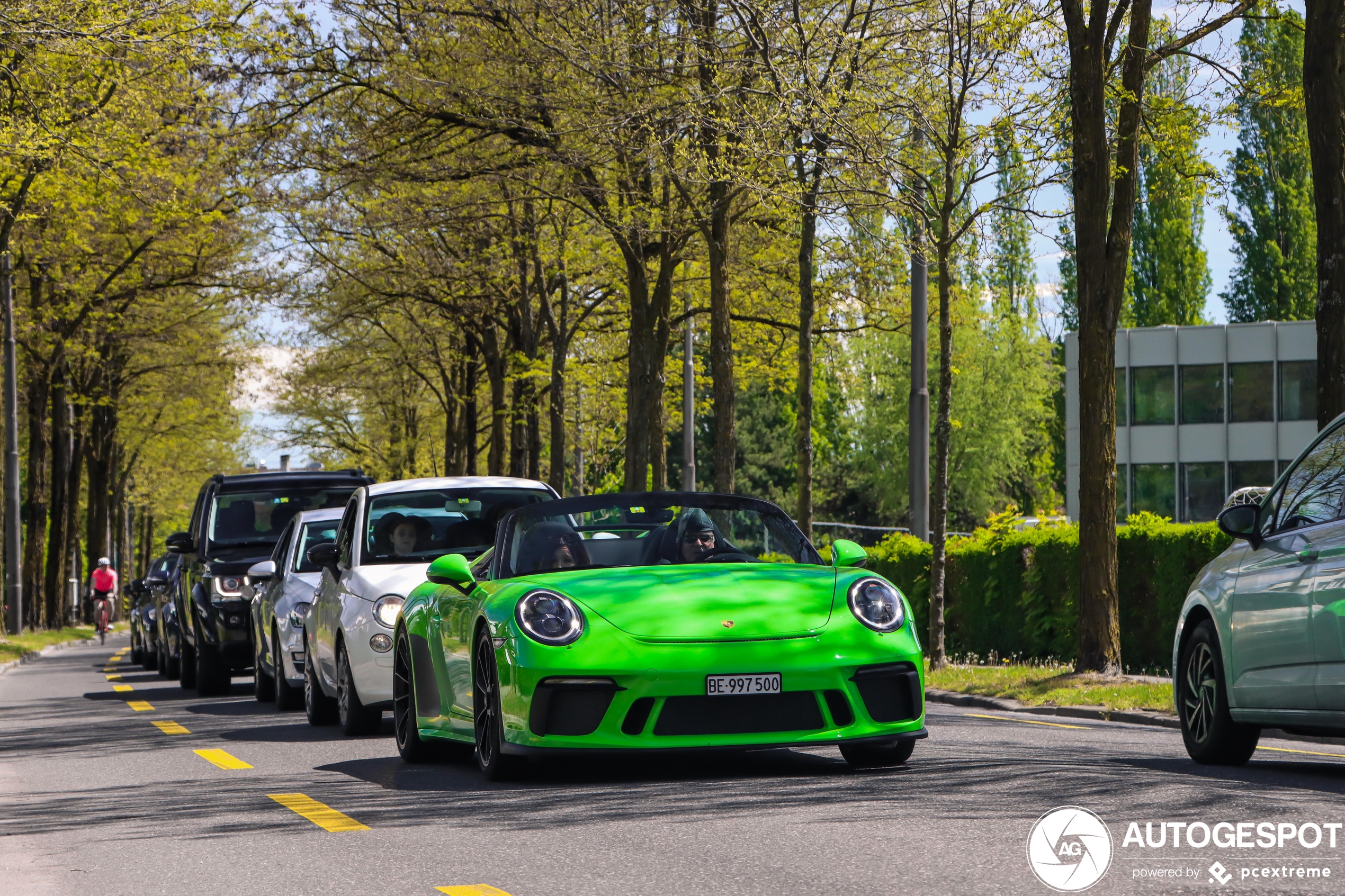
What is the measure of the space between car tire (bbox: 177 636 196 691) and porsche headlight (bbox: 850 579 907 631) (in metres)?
13.4

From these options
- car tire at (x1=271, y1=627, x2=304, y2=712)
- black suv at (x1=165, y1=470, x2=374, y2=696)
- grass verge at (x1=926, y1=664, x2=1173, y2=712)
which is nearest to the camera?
grass verge at (x1=926, y1=664, x2=1173, y2=712)

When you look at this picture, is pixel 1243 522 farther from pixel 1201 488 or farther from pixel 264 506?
pixel 1201 488

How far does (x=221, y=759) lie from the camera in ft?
36.4

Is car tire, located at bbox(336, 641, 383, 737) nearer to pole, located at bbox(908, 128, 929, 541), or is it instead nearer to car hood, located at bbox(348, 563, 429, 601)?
car hood, located at bbox(348, 563, 429, 601)

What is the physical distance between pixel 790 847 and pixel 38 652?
3007 centimetres

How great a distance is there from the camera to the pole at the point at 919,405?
21.2 meters

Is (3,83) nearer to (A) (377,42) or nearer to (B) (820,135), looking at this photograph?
(A) (377,42)

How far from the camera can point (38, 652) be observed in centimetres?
3366

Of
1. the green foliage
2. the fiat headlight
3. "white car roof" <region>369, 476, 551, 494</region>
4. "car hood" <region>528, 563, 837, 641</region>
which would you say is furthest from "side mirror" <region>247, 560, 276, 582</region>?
the green foliage

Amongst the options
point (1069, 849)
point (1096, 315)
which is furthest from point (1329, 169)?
point (1069, 849)

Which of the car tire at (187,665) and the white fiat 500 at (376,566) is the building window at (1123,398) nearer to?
the car tire at (187,665)

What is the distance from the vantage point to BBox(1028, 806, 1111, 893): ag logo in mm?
5540

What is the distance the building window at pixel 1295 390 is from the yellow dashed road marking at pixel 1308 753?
4108 centimetres

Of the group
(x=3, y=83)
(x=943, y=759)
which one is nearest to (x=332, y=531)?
(x=943, y=759)
